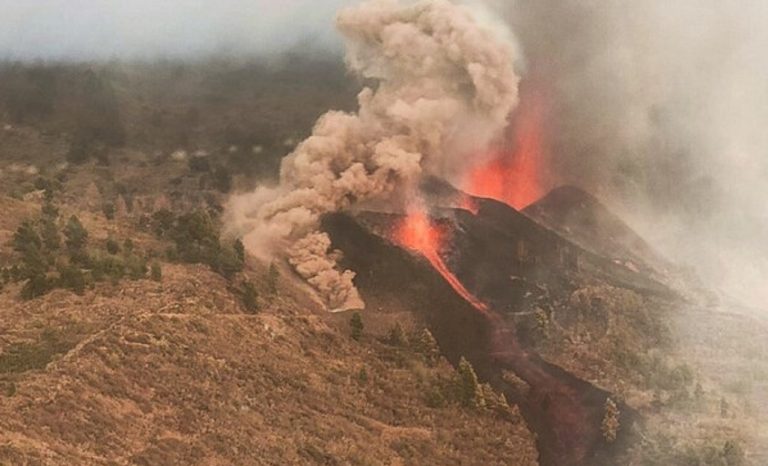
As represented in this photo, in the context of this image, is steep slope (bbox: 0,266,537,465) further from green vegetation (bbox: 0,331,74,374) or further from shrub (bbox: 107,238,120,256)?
shrub (bbox: 107,238,120,256)

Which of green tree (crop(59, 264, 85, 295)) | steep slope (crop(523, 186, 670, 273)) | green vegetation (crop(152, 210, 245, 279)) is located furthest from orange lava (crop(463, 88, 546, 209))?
green tree (crop(59, 264, 85, 295))

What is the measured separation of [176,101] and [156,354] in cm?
8882

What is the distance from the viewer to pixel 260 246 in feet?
260

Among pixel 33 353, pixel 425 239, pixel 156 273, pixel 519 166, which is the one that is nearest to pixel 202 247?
pixel 156 273

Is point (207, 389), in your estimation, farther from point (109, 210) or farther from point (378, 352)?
point (109, 210)

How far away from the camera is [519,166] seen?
335 ft

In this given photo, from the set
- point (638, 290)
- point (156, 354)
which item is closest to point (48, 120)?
point (156, 354)

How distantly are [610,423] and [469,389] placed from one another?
10604mm

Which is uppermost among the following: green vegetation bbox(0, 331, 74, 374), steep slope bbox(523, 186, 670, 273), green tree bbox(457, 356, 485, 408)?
steep slope bbox(523, 186, 670, 273)

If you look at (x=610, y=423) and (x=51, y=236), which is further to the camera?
(x=51, y=236)

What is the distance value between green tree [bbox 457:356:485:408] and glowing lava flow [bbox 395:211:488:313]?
14012mm

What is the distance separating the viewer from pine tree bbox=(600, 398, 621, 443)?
5975 cm

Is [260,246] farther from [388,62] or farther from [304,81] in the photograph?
[304,81]

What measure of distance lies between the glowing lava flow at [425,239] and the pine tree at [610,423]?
18.3 m
